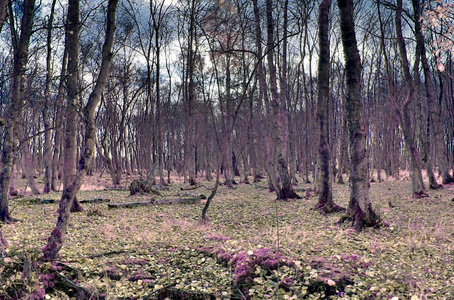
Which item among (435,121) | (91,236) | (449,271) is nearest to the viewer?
(449,271)

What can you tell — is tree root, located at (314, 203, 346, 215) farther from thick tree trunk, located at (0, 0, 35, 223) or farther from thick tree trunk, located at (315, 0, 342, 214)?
thick tree trunk, located at (0, 0, 35, 223)

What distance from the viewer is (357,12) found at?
691 inches

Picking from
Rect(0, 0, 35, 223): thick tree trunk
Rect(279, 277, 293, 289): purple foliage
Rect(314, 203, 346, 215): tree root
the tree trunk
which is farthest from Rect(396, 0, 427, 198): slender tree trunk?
Rect(0, 0, 35, 223): thick tree trunk

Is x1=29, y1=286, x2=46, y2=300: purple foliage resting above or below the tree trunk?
below

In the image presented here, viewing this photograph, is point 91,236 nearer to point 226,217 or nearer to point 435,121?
point 226,217

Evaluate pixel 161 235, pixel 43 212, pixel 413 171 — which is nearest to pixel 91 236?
pixel 161 235

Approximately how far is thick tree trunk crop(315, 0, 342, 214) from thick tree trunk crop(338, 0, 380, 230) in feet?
7.37

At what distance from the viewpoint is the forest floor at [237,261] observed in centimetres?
392

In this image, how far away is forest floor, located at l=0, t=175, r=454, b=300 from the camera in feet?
12.8

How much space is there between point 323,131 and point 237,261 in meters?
6.42

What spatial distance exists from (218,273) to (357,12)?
1789 cm

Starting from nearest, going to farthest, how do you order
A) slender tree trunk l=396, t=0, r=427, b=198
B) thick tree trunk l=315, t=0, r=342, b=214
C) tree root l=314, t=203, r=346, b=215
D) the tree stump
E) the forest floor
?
the forest floor → tree root l=314, t=203, r=346, b=215 → thick tree trunk l=315, t=0, r=342, b=214 → slender tree trunk l=396, t=0, r=427, b=198 → the tree stump

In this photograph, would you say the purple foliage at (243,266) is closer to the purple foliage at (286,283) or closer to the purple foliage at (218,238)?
the purple foliage at (286,283)

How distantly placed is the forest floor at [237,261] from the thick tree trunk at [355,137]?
0.42 metres
